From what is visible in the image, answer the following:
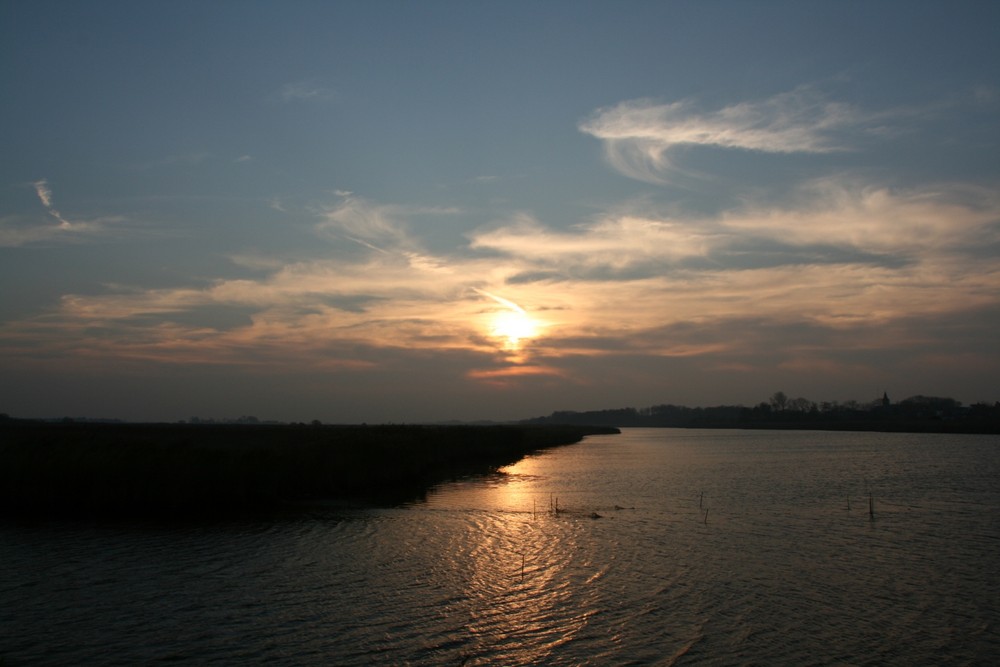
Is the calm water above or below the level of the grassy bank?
below

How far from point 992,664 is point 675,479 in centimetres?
3446

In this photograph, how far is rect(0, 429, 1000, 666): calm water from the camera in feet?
45.1

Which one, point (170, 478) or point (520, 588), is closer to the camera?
point (520, 588)

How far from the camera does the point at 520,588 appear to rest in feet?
60.1

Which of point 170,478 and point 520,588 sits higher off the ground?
point 170,478

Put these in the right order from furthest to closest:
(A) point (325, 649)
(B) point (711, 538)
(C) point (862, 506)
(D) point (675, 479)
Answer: (D) point (675, 479)
(C) point (862, 506)
(B) point (711, 538)
(A) point (325, 649)

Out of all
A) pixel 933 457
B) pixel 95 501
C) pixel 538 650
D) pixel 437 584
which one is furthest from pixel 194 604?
pixel 933 457

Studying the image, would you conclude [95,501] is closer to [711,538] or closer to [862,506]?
[711,538]

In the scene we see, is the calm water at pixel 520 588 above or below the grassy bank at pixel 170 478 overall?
below

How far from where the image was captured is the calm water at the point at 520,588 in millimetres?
13742

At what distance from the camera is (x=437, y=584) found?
734 inches

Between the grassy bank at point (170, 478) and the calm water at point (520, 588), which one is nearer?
the calm water at point (520, 588)

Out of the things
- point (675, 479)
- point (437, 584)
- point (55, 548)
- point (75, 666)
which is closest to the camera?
point (75, 666)

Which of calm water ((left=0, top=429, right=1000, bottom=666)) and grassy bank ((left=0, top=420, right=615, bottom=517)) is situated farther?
grassy bank ((left=0, top=420, right=615, bottom=517))
